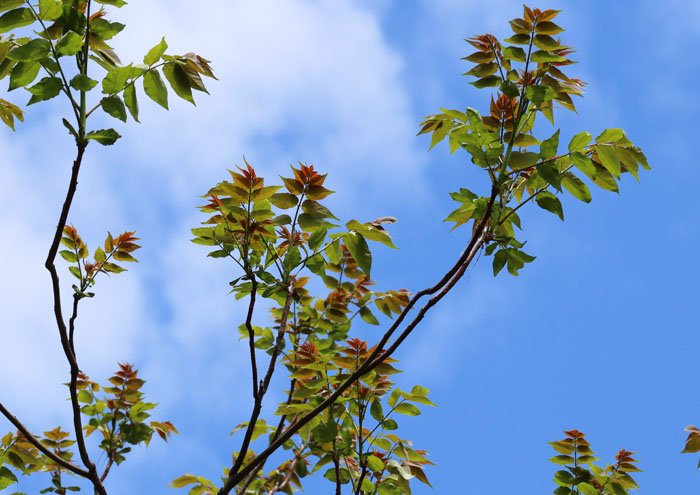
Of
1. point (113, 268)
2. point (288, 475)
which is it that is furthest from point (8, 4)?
→ point (288, 475)

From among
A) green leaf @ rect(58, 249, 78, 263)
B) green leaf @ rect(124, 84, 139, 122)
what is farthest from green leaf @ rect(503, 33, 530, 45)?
green leaf @ rect(58, 249, 78, 263)

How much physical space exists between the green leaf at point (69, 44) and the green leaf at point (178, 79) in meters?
0.33

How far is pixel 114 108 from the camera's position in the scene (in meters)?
2.31

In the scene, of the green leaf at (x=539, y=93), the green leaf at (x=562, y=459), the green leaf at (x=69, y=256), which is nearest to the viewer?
the green leaf at (x=539, y=93)

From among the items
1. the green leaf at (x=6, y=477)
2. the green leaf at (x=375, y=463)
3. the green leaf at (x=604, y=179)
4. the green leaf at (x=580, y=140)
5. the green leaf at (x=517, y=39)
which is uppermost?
the green leaf at (x=517, y=39)

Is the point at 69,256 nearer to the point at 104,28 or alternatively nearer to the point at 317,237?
the point at 104,28

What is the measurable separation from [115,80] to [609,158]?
186cm

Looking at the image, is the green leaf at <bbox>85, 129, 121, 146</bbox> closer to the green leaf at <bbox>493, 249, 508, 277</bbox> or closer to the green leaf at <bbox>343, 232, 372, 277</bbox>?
the green leaf at <bbox>343, 232, 372, 277</bbox>

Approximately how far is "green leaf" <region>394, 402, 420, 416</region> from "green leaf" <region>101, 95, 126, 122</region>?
1889 millimetres

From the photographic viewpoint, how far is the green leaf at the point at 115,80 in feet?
7.57

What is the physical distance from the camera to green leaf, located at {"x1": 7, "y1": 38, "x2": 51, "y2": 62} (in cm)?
221

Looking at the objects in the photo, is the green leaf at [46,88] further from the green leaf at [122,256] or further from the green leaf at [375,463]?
the green leaf at [375,463]

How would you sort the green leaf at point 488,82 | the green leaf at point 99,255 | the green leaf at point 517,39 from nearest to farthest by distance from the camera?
the green leaf at point 517,39 < the green leaf at point 488,82 < the green leaf at point 99,255

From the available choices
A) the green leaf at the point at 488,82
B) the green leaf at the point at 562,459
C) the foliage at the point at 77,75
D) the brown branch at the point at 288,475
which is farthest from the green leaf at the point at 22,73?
the green leaf at the point at 562,459
